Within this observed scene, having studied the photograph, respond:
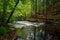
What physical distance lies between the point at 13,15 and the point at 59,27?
2.64 m

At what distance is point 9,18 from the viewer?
787cm

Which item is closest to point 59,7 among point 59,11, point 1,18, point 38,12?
point 59,11

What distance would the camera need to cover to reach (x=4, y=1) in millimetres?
7270

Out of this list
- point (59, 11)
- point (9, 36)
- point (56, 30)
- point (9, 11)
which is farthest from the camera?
point (59, 11)

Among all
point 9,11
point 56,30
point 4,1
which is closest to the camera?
point 4,1

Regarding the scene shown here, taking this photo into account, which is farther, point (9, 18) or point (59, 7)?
point (59, 7)

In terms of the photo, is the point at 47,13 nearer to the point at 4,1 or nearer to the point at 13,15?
the point at 13,15

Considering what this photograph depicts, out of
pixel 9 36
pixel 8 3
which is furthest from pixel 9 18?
pixel 9 36

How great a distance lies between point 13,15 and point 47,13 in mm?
4973

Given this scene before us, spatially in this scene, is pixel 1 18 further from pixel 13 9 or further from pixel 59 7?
pixel 59 7

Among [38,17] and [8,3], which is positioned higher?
[8,3]

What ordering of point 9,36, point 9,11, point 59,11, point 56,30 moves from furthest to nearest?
point 59,11 → point 56,30 → point 9,11 → point 9,36

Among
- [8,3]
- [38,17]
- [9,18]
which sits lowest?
[38,17]

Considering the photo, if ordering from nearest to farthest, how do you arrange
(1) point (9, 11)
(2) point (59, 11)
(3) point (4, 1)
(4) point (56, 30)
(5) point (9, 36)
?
(5) point (9, 36) → (3) point (4, 1) → (1) point (9, 11) → (4) point (56, 30) → (2) point (59, 11)
